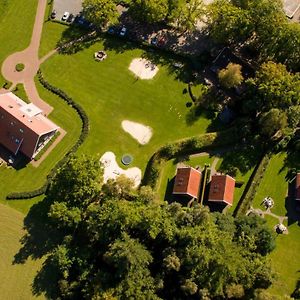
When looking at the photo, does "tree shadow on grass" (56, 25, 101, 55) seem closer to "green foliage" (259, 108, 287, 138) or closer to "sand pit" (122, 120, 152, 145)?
"sand pit" (122, 120, 152, 145)

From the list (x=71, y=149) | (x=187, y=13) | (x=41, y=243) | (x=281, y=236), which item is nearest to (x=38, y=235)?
(x=41, y=243)

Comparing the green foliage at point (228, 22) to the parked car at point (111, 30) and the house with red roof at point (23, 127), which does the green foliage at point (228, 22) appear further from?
the house with red roof at point (23, 127)

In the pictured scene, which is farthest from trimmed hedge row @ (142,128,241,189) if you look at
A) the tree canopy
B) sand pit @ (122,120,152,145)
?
the tree canopy

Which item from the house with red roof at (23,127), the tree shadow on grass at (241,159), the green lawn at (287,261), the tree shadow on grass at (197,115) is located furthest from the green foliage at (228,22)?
the green lawn at (287,261)

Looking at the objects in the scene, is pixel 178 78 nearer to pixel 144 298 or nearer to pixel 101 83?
pixel 101 83

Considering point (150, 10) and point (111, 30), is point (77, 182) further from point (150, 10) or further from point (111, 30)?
point (150, 10)

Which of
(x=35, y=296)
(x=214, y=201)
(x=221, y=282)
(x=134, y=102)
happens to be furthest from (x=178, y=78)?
(x=35, y=296)
